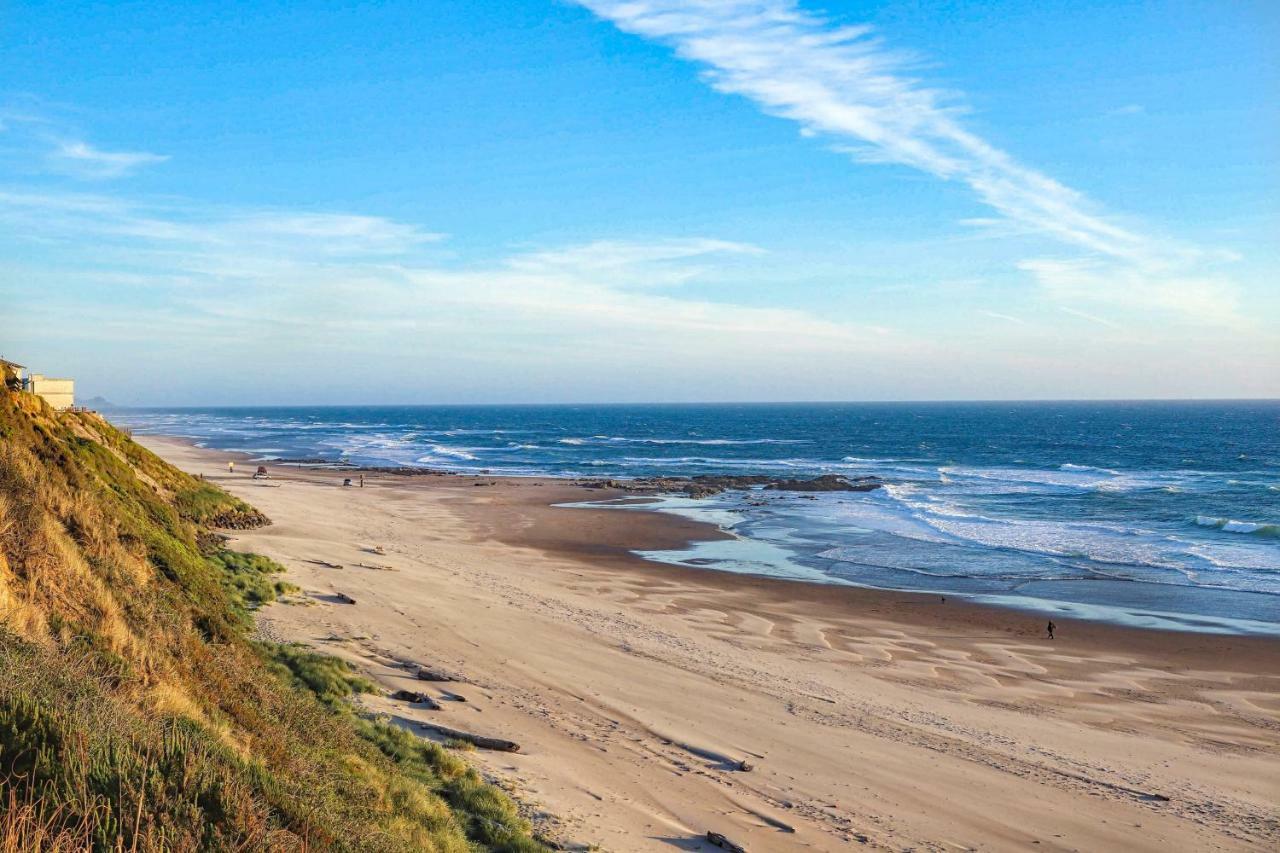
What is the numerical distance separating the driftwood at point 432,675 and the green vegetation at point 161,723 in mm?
1512

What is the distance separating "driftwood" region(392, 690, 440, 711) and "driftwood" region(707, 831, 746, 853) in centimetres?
548

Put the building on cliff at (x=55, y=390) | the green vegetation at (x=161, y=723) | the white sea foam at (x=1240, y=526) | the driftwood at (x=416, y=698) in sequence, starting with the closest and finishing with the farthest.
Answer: the green vegetation at (x=161, y=723)
the driftwood at (x=416, y=698)
the building on cliff at (x=55, y=390)
the white sea foam at (x=1240, y=526)

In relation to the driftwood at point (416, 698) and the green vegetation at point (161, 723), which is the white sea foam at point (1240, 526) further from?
the green vegetation at point (161, 723)

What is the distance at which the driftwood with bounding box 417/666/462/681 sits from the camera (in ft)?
50.2

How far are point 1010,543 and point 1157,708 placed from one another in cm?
2107

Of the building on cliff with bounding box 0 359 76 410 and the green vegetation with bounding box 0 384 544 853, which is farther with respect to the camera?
the building on cliff with bounding box 0 359 76 410


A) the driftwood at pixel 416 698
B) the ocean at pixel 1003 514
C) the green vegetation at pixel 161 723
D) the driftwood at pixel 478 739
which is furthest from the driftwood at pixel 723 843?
the ocean at pixel 1003 514

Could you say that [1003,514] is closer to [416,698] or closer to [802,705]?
[802,705]

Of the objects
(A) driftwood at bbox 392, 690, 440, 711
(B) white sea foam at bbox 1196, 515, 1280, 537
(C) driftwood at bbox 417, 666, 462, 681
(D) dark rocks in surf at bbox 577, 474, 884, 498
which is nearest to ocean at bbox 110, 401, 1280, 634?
(B) white sea foam at bbox 1196, 515, 1280, 537

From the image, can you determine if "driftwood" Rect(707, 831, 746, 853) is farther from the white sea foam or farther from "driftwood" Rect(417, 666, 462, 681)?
the white sea foam

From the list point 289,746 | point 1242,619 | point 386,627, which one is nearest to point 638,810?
point 289,746

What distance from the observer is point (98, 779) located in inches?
202

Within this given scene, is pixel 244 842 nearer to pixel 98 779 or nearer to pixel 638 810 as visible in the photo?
pixel 98 779

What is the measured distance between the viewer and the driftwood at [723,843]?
9.93 metres
